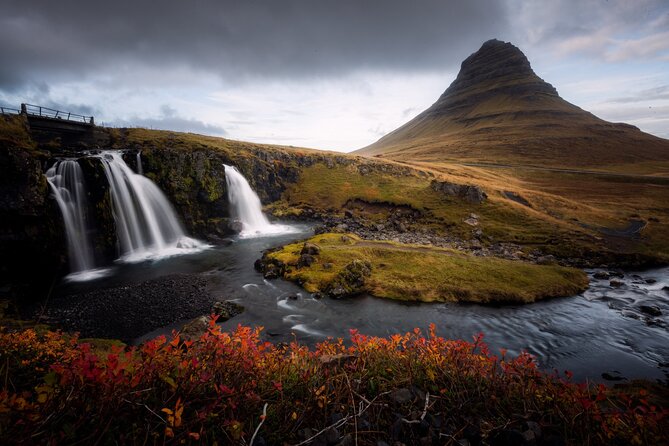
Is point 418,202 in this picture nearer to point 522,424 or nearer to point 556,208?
point 556,208

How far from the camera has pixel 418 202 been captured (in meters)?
65.2

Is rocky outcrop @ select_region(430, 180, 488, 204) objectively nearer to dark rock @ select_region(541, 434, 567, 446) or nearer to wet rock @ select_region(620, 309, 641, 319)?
wet rock @ select_region(620, 309, 641, 319)

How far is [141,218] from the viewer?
40.3 metres

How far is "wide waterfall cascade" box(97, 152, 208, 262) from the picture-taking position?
3756 cm

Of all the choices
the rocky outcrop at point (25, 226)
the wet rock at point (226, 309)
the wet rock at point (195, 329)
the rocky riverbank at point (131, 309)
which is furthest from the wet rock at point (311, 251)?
the rocky outcrop at point (25, 226)

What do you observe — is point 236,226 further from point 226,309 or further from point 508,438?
point 508,438

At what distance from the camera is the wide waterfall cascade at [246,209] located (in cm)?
5581

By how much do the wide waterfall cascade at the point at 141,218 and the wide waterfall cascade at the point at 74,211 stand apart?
10.6ft

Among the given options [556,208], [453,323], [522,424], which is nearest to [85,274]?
[453,323]

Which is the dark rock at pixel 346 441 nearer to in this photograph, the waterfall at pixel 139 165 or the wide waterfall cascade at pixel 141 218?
the wide waterfall cascade at pixel 141 218

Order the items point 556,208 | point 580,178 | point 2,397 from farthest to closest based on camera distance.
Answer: point 580,178 → point 556,208 → point 2,397

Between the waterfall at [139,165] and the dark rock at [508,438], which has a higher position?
the waterfall at [139,165]

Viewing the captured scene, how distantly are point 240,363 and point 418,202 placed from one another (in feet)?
208

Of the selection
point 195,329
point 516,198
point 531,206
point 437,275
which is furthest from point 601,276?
point 195,329
